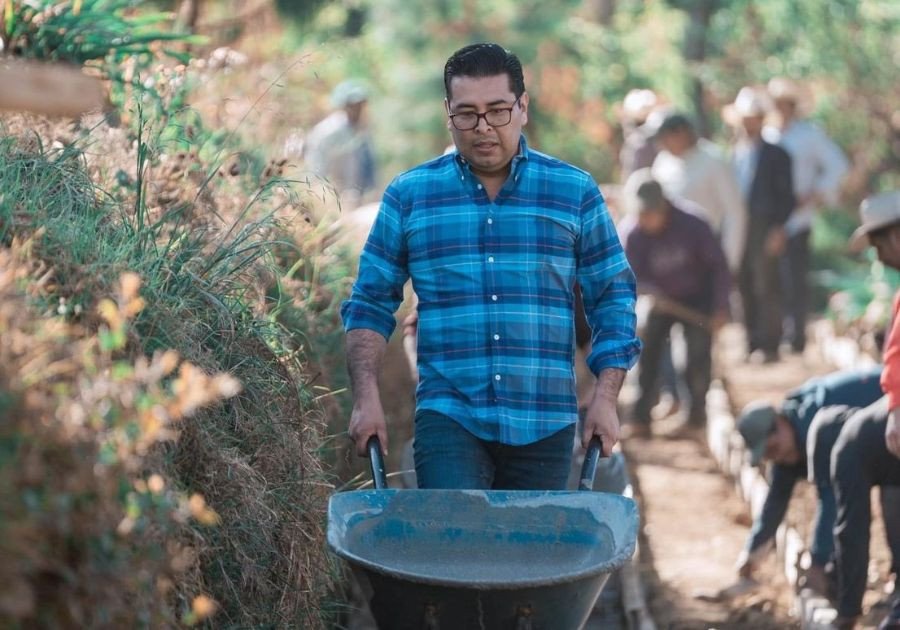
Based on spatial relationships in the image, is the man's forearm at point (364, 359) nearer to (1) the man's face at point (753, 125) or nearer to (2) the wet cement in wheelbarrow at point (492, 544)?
(2) the wet cement in wheelbarrow at point (492, 544)

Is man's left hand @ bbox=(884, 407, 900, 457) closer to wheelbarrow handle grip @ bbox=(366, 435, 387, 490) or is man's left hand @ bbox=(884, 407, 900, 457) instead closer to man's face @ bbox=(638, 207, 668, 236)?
wheelbarrow handle grip @ bbox=(366, 435, 387, 490)

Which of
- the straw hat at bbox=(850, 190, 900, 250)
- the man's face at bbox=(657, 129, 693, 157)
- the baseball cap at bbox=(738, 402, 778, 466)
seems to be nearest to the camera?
the straw hat at bbox=(850, 190, 900, 250)

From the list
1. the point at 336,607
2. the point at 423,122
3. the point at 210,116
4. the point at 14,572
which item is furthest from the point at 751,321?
the point at 14,572

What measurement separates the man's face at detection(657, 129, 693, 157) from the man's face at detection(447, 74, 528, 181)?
7.47 metres

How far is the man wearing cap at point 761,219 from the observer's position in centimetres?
1405

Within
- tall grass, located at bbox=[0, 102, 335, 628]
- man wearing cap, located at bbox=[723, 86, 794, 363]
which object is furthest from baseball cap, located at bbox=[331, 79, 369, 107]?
tall grass, located at bbox=[0, 102, 335, 628]

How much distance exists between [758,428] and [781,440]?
0.11 metres

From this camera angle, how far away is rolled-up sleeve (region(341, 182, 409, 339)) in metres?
5.08

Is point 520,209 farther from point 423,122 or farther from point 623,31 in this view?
point 623,31

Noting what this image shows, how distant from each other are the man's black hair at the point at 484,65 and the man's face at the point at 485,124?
17 mm

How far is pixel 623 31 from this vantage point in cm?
2388

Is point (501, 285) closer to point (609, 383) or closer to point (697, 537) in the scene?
point (609, 383)

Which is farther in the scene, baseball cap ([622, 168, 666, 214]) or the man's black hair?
baseball cap ([622, 168, 666, 214])

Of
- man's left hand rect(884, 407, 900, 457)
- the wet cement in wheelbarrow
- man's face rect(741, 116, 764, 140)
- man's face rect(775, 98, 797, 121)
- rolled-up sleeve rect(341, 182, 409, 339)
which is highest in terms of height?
rolled-up sleeve rect(341, 182, 409, 339)
